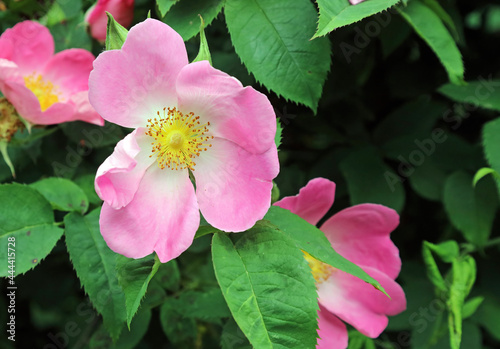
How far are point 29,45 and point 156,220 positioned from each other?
69cm

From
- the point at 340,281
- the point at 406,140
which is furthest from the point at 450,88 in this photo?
the point at 340,281

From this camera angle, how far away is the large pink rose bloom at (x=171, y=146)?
83cm

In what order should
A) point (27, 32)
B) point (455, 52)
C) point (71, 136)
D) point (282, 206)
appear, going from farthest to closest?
point (71, 136) → point (27, 32) → point (455, 52) → point (282, 206)

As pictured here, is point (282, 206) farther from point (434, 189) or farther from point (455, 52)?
point (434, 189)

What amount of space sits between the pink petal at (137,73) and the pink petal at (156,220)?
13 centimetres

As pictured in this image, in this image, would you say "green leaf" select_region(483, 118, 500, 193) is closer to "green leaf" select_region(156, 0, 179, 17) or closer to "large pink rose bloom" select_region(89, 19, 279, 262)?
Result: "large pink rose bloom" select_region(89, 19, 279, 262)

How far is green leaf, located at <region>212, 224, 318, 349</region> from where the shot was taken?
30.4 inches

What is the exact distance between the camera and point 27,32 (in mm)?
1263

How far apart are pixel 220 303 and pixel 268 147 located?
517 millimetres

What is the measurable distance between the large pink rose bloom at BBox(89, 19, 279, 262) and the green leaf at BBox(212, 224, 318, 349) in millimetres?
42

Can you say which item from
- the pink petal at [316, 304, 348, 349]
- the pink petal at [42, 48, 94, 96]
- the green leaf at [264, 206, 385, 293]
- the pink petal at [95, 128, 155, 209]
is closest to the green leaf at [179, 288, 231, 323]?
the pink petal at [316, 304, 348, 349]

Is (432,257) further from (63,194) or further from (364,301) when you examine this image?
(63,194)

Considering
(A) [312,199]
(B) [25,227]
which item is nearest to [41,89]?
(B) [25,227]

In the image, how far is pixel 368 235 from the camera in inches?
44.4
